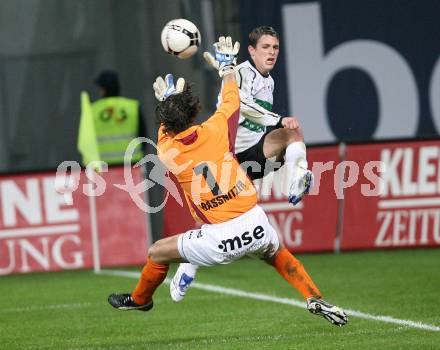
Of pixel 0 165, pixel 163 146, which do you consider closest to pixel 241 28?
pixel 0 165

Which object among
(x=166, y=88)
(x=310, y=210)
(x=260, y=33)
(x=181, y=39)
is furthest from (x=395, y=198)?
(x=166, y=88)

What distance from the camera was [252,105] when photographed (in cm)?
901

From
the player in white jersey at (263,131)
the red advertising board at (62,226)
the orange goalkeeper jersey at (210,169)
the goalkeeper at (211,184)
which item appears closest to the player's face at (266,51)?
the player in white jersey at (263,131)

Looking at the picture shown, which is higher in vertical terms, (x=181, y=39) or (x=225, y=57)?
(x=181, y=39)

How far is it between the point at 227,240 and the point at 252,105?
1.56 meters

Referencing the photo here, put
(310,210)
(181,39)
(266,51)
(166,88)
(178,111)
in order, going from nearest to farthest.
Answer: (178,111), (166,88), (181,39), (266,51), (310,210)

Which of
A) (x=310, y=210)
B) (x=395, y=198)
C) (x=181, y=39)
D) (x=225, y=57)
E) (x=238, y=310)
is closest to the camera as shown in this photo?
(x=225, y=57)

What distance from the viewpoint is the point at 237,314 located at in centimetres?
965

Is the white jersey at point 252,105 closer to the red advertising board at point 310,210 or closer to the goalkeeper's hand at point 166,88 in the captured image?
the goalkeeper's hand at point 166,88

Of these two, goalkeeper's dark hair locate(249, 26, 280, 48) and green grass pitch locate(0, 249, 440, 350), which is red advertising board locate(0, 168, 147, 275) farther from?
goalkeeper's dark hair locate(249, 26, 280, 48)

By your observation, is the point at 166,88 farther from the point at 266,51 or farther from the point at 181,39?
Result: the point at 266,51

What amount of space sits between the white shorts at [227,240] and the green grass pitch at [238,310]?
63 cm

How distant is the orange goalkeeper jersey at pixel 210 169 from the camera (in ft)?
25.6

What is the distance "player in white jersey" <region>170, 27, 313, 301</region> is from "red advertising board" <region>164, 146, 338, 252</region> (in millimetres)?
3747
